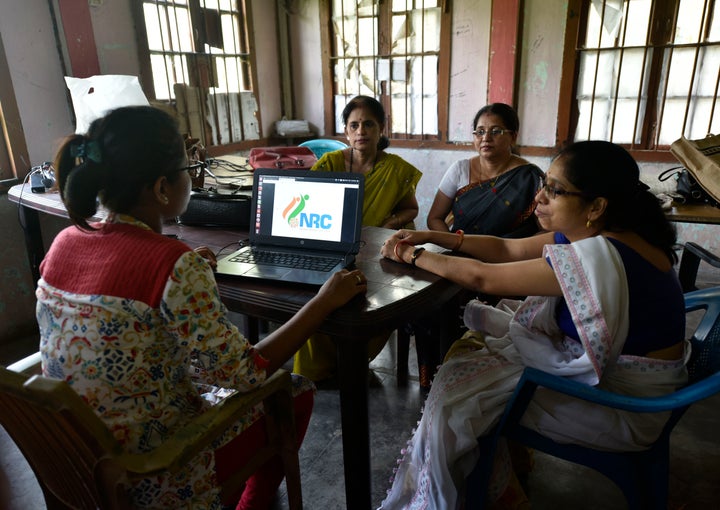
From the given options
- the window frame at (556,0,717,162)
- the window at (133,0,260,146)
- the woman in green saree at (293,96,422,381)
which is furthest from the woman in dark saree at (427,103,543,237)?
the window at (133,0,260,146)

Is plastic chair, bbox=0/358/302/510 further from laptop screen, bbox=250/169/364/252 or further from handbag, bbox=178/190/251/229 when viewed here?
handbag, bbox=178/190/251/229

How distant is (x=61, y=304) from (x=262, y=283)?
20.2 inches

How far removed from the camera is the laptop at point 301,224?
1422mm

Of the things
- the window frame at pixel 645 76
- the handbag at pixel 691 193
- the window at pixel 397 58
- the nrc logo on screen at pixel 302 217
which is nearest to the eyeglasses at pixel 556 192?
the nrc logo on screen at pixel 302 217

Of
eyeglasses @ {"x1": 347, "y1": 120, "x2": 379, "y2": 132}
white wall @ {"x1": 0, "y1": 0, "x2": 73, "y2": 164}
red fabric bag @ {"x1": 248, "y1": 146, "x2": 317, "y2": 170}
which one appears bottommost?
red fabric bag @ {"x1": 248, "y1": 146, "x2": 317, "y2": 170}

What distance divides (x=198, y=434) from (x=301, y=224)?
75cm

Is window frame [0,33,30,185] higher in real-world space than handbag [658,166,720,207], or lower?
higher

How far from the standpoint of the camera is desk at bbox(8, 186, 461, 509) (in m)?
1.13

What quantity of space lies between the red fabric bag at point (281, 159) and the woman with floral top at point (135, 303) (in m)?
1.93

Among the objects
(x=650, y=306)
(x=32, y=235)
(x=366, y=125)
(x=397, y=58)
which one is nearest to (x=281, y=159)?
(x=366, y=125)

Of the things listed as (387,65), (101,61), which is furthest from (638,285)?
(387,65)

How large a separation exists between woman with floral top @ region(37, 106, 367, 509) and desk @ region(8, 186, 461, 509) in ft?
0.74

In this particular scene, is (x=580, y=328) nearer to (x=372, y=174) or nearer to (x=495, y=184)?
(x=495, y=184)

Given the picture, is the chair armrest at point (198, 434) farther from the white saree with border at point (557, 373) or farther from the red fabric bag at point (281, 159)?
the red fabric bag at point (281, 159)
